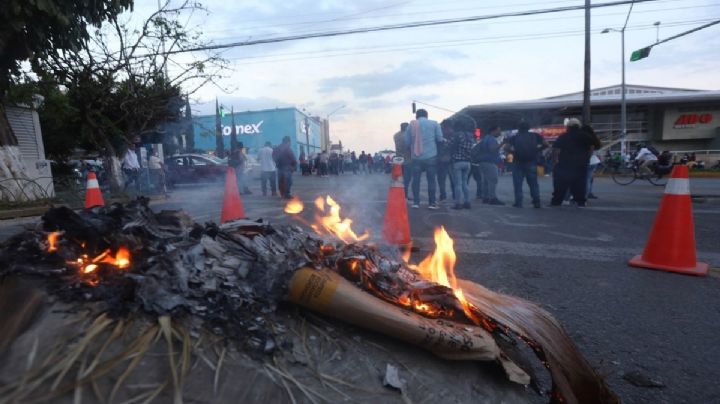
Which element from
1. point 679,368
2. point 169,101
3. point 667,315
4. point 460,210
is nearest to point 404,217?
point 667,315

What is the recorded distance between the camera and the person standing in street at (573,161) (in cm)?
744

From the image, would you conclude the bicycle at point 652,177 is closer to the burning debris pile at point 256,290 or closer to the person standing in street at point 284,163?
the person standing in street at point 284,163

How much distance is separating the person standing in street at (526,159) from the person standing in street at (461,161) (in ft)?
2.87

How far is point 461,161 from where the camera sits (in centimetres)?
806

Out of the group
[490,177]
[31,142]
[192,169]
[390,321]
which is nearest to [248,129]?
[192,169]

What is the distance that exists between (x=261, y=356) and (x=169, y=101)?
514 inches

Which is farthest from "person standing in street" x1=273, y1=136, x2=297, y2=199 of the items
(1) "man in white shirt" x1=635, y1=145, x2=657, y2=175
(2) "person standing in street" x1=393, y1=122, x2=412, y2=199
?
(1) "man in white shirt" x1=635, y1=145, x2=657, y2=175

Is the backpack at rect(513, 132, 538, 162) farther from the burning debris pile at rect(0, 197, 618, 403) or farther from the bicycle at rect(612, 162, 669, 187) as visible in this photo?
the bicycle at rect(612, 162, 669, 187)

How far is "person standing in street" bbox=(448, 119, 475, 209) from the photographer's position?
7828mm

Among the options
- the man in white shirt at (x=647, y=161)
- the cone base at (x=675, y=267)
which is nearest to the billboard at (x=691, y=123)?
the man in white shirt at (x=647, y=161)

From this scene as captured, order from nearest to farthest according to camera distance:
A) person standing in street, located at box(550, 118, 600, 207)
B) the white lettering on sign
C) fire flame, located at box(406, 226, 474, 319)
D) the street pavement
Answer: the street pavement
fire flame, located at box(406, 226, 474, 319)
person standing in street, located at box(550, 118, 600, 207)
the white lettering on sign

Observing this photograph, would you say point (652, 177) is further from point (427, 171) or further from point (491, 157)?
point (427, 171)

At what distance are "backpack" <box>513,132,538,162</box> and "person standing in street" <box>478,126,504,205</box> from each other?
1.67 ft

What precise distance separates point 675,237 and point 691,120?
1380 inches
